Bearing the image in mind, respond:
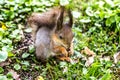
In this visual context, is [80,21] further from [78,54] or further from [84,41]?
[78,54]

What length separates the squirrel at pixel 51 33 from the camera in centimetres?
421

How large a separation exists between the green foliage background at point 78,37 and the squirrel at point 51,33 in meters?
0.18

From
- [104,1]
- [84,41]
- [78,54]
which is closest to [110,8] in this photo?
[104,1]

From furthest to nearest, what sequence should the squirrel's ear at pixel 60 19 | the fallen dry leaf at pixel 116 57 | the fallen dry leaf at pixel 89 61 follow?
the fallen dry leaf at pixel 116 57 → the fallen dry leaf at pixel 89 61 → the squirrel's ear at pixel 60 19

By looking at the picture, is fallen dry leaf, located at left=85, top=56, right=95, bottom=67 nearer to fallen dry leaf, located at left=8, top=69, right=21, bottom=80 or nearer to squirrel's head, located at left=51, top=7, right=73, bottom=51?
squirrel's head, located at left=51, top=7, right=73, bottom=51

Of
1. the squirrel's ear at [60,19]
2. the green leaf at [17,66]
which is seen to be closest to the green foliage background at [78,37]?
the green leaf at [17,66]

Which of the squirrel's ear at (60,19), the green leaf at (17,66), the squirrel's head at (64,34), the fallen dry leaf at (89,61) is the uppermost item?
the squirrel's ear at (60,19)

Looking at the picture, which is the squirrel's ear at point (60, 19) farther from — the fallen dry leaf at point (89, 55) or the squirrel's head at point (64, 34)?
the fallen dry leaf at point (89, 55)

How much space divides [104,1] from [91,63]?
1465mm

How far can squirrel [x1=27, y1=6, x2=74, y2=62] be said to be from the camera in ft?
13.8

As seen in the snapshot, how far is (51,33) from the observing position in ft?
14.0

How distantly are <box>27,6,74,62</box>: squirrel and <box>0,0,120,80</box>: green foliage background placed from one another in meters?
0.18

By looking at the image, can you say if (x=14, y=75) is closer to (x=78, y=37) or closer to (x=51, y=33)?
(x=51, y=33)

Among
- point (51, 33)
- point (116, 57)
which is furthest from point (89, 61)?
point (51, 33)
